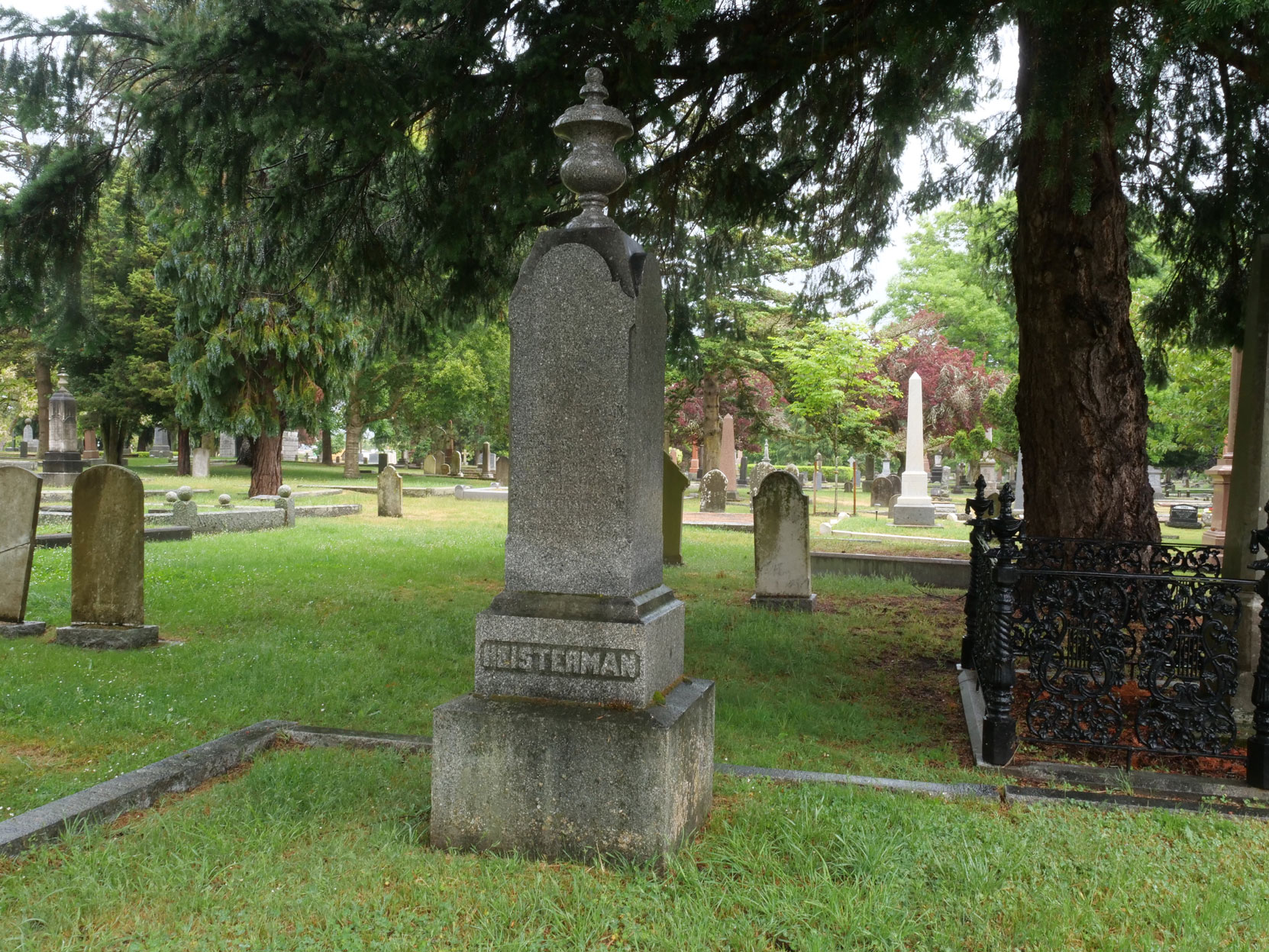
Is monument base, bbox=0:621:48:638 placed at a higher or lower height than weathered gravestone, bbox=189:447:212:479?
lower

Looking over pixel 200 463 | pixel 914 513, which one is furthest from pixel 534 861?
pixel 200 463

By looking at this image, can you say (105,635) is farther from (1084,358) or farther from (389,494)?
(389,494)

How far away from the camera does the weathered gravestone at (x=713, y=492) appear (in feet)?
84.0

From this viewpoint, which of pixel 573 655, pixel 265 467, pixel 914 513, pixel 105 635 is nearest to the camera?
pixel 573 655

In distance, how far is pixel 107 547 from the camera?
284 inches

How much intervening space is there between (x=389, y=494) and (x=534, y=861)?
58.8 feet

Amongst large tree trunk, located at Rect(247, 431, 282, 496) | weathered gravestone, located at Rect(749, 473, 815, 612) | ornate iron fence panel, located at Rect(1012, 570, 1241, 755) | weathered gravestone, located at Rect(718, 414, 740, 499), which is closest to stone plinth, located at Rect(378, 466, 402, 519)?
large tree trunk, located at Rect(247, 431, 282, 496)

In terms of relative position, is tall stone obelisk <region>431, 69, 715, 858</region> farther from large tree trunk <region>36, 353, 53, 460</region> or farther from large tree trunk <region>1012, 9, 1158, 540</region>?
large tree trunk <region>36, 353, 53, 460</region>

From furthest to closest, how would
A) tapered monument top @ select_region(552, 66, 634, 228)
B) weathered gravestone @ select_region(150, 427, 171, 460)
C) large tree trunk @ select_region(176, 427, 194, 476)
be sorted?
weathered gravestone @ select_region(150, 427, 171, 460) < large tree trunk @ select_region(176, 427, 194, 476) < tapered monument top @ select_region(552, 66, 634, 228)

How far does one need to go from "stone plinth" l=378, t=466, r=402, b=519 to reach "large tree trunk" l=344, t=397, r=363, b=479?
1486 cm

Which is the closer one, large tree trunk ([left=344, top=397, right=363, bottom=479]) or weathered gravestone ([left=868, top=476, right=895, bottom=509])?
weathered gravestone ([left=868, top=476, right=895, bottom=509])

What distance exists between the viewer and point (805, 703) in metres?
6.27

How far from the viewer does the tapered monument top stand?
3.72 meters

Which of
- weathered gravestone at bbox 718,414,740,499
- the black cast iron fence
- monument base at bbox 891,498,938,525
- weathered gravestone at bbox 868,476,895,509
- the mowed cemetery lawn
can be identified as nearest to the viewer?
the mowed cemetery lawn
